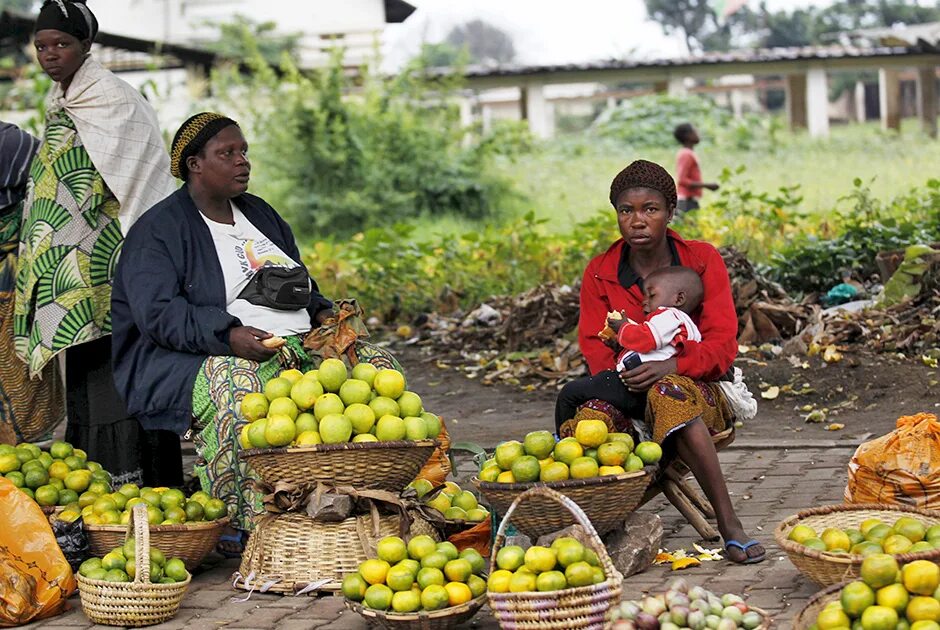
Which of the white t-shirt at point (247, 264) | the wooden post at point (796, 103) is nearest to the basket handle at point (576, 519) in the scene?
the white t-shirt at point (247, 264)

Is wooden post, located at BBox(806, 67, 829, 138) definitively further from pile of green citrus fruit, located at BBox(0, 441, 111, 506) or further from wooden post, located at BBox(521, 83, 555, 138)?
pile of green citrus fruit, located at BBox(0, 441, 111, 506)

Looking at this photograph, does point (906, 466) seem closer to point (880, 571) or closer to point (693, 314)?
point (693, 314)

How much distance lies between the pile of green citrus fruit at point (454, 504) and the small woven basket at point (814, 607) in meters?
1.67

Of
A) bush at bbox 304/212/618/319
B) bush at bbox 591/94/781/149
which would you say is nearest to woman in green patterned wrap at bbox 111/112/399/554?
bush at bbox 304/212/618/319

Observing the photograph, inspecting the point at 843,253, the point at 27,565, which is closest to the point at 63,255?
the point at 27,565

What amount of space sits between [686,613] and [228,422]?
2.18 meters

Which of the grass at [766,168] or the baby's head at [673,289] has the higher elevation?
the baby's head at [673,289]

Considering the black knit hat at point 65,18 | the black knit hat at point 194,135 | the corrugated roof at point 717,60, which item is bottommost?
the black knit hat at point 194,135

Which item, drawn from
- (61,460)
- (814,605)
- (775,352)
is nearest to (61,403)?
(61,460)

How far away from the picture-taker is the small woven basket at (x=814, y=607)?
3.43 meters

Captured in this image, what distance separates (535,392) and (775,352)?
159 centimetres

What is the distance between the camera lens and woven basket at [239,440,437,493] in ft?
14.7

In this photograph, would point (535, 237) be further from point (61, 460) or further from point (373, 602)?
point (373, 602)

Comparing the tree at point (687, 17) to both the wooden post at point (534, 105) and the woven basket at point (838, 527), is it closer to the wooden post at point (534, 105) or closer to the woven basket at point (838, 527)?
the wooden post at point (534, 105)
